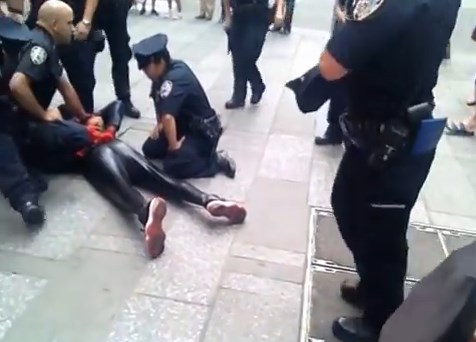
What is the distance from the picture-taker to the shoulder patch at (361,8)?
1915 mm

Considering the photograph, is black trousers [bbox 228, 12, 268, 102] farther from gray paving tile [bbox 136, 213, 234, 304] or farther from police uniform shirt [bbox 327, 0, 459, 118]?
police uniform shirt [bbox 327, 0, 459, 118]

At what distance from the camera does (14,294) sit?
9.06 ft

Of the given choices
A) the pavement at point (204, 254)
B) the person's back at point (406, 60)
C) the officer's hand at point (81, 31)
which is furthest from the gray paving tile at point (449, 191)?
the officer's hand at point (81, 31)

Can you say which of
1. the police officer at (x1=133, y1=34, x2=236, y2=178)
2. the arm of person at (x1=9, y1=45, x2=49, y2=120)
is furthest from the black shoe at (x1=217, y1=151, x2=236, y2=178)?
the arm of person at (x1=9, y1=45, x2=49, y2=120)

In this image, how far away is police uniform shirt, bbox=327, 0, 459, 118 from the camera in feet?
6.25

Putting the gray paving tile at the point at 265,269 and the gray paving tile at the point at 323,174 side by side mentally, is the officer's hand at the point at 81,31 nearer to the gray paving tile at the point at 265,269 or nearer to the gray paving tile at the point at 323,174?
the gray paving tile at the point at 323,174

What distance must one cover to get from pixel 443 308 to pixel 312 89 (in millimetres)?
1328

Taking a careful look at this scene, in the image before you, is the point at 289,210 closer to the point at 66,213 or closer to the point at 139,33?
the point at 66,213

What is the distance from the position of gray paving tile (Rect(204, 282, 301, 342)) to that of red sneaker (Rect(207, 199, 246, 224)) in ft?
2.13

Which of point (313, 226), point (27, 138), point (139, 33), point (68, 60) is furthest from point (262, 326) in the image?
point (139, 33)

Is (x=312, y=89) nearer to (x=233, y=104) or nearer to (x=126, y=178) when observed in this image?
(x=126, y=178)

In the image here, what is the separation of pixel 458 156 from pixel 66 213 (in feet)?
10.6

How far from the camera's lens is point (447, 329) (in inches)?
45.3

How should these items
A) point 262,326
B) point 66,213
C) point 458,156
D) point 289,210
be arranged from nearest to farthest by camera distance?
point 262,326 → point 66,213 → point 289,210 → point 458,156
